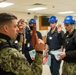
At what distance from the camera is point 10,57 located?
1.34 meters

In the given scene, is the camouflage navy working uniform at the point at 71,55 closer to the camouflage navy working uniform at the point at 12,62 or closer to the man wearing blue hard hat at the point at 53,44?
the man wearing blue hard hat at the point at 53,44

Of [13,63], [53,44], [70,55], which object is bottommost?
[53,44]

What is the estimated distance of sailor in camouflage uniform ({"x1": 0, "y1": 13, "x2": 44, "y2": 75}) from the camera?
1340 mm

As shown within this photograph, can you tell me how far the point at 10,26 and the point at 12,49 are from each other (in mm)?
189

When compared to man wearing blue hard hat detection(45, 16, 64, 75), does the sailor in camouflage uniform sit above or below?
above

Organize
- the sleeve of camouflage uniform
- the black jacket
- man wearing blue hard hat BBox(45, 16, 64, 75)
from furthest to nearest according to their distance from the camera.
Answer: man wearing blue hard hat BBox(45, 16, 64, 75), the black jacket, the sleeve of camouflage uniform

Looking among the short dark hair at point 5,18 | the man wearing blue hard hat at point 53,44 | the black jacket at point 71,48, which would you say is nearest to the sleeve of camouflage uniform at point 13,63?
the short dark hair at point 5,18

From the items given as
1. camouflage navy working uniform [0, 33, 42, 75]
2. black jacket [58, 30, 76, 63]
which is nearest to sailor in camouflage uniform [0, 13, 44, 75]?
camouflage navy working uniform [0, 33, 42, 75]

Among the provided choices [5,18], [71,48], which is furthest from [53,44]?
[5,18]

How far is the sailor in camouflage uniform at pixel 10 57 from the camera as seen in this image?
4.40ft

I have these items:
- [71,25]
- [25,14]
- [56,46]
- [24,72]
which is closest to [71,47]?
[71,25]

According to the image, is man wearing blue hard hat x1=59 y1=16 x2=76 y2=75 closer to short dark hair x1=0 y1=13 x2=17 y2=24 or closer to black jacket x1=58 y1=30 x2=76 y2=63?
black jacket x1=58 y1=30 x2=76 y2=63

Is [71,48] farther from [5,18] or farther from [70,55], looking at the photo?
[5,18]

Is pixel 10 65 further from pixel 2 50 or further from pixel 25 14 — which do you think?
pixel 25 14
